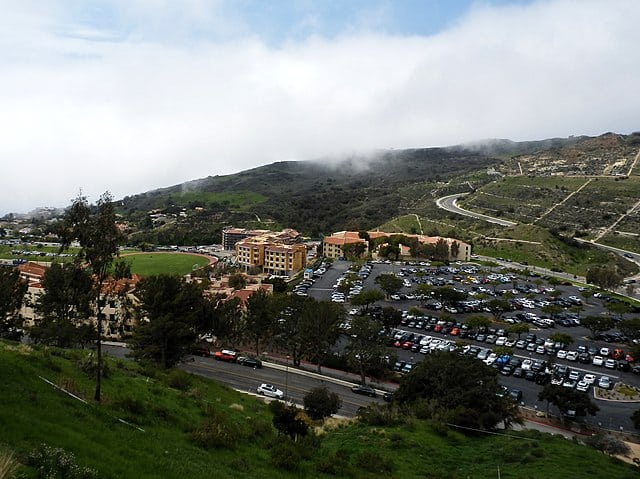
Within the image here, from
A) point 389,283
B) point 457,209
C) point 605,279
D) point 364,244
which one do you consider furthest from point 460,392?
point 457,209

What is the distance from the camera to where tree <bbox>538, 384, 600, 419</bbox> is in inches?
938

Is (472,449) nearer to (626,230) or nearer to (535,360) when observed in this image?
(535,360)

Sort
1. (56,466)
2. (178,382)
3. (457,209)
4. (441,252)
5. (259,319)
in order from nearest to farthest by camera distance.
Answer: (56,466) < (178,382) < (259,319) < (441,252) < (457,209)

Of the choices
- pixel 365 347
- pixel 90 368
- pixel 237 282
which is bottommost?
pixel 365 347

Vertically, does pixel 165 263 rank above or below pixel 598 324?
above

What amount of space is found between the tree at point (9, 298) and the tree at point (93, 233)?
21.9m

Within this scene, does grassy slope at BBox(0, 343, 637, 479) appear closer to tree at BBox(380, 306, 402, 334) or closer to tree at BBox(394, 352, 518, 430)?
tree at BBox(394, 352, 518, 430)

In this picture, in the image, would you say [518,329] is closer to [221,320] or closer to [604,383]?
[604,383]

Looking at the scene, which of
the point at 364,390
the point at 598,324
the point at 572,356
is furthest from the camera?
the point at 598,324

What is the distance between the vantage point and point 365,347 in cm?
2916

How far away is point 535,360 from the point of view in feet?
106

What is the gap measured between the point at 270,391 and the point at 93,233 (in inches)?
626

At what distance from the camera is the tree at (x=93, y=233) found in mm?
11258

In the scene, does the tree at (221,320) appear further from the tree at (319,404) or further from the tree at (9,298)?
the tree at (319,404)
